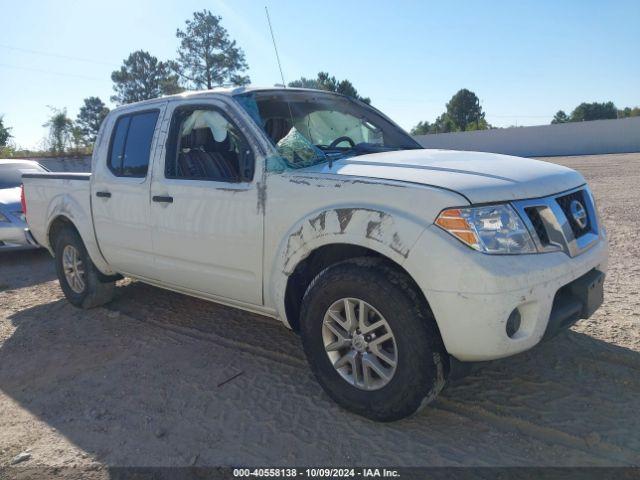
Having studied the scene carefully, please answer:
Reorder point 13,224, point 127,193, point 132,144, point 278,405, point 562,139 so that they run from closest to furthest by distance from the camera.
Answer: point 278,405
point 127,193
point 132,144
point 13,224
point 562,139

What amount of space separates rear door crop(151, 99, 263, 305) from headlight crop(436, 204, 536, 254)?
1.27 m

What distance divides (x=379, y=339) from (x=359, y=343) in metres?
0.13

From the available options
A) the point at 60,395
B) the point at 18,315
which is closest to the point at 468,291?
the point at 60,395

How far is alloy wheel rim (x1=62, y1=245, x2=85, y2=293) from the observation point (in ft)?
16.9

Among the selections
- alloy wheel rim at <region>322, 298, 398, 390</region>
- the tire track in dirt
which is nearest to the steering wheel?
alloy wheel rim at <region>322, 298, 398, 390</region>

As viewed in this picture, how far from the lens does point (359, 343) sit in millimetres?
2836

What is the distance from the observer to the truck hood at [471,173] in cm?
260

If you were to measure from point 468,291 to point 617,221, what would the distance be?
6.81 meters

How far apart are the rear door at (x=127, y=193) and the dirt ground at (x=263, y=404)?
682 millimetres

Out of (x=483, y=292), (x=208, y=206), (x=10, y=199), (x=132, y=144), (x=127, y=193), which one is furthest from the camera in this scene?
(x=10, y=199)

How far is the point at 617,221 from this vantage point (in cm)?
798

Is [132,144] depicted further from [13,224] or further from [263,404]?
[13,224]

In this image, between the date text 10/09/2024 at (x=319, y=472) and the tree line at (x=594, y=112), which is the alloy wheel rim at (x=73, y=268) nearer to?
the date text 10/09/2024 at (x=319, y=472)

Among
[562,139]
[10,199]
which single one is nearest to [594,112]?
[562,139]
